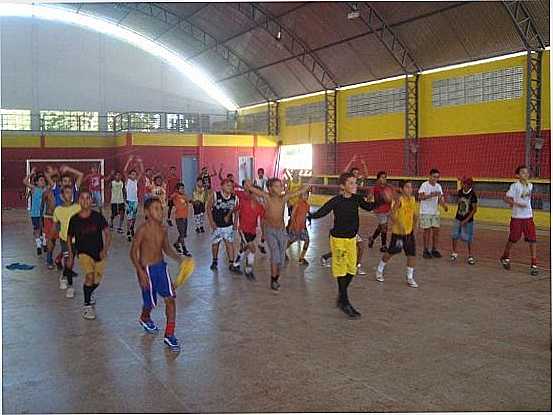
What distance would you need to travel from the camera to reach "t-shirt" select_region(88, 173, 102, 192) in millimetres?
16530

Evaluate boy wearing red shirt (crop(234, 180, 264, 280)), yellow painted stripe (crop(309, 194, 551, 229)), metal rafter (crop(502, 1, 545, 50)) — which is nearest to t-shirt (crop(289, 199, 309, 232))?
boy wearing red shirt (crop(234, 180, 264, 280))

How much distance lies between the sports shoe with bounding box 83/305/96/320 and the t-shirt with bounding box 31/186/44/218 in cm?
543

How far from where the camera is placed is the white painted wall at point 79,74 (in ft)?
97.9

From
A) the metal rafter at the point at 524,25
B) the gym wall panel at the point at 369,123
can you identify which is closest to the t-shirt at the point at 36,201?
the metal rafter at the point at 524,25

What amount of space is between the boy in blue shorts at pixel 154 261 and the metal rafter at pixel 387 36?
16840 millimetres

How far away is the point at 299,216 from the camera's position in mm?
10555

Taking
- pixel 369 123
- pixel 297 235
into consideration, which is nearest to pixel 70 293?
pixel 297 235

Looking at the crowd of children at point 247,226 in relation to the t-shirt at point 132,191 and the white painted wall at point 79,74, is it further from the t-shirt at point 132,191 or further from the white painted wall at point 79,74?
the white painted wall at point 79,74

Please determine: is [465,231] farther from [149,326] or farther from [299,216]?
[149,326]

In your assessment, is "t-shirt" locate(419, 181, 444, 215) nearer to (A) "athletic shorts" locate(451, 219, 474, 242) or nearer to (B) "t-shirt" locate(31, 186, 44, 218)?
(A) "athletic shorts" locate(451, 219, 474, 242)

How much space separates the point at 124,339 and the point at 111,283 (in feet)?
10.7

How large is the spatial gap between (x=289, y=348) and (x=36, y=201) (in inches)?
324

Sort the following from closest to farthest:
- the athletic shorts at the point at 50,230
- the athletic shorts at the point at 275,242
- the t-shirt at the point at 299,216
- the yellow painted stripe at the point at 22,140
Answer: the athletic shorts at the point at 275,242 < the athletic shorts at the point at 50,230 < the t-shirt at the point at 299,216 < the yellow painted stripe at the point at 22,140

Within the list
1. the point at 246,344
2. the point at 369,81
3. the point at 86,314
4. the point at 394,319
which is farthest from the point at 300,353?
the point at 369,81
